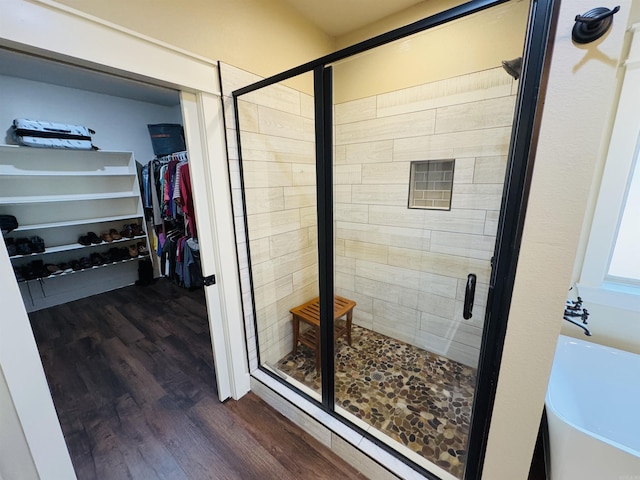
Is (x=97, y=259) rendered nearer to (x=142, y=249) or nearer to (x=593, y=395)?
(x=142, y=249)

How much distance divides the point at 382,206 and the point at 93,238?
3887mm

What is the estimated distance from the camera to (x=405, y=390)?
1.88 meters

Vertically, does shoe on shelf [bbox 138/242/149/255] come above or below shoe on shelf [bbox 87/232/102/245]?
below

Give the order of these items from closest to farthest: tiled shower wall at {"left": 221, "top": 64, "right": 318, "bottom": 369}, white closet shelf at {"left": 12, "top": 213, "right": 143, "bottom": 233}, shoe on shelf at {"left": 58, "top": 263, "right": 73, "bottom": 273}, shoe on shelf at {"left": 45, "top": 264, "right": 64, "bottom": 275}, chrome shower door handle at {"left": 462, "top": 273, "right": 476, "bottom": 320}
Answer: chrome shower door handle at {"left": 462, "top": 273, "right": 476, "bottom": 320} → tiled shower wall at {"left": 221, "top": 64, "right": 318, "bottom": 369} → white closet shelf at {"left": 12, "top": 213, "right": 143, "bottom": 233} → shoe on shelf at {"left": 45, "top": 264, "right": 64, "bottom": 275} → shoe on shelf at {"left": 58, "top": 263, "right": 73, "bottom": 273}

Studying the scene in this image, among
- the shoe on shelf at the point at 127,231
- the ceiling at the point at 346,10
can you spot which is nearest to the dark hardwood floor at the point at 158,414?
the shoe on shelf at the point at 127,231

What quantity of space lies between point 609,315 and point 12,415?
310cm

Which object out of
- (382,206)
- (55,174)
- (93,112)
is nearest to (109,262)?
(55,174)

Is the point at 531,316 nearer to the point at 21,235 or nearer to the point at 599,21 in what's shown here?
the point at 599,21

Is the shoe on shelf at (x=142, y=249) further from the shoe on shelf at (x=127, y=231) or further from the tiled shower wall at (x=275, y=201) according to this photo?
the tiled shower wall at (x=275, y=201)

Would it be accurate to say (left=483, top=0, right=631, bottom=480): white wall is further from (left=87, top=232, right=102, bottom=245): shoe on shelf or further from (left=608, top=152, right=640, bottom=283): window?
(left=87, top=232, right=102, bottom=245): shoe on shelf

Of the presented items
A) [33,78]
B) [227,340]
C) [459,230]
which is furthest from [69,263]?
[459,230]

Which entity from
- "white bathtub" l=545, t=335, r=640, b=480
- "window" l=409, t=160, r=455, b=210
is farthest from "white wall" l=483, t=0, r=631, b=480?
"window" l=409, t=160, r=455, b=210

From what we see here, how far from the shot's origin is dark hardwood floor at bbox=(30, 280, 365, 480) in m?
1.39

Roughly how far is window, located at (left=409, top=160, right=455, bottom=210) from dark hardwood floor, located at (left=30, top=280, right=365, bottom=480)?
5.97 ft
